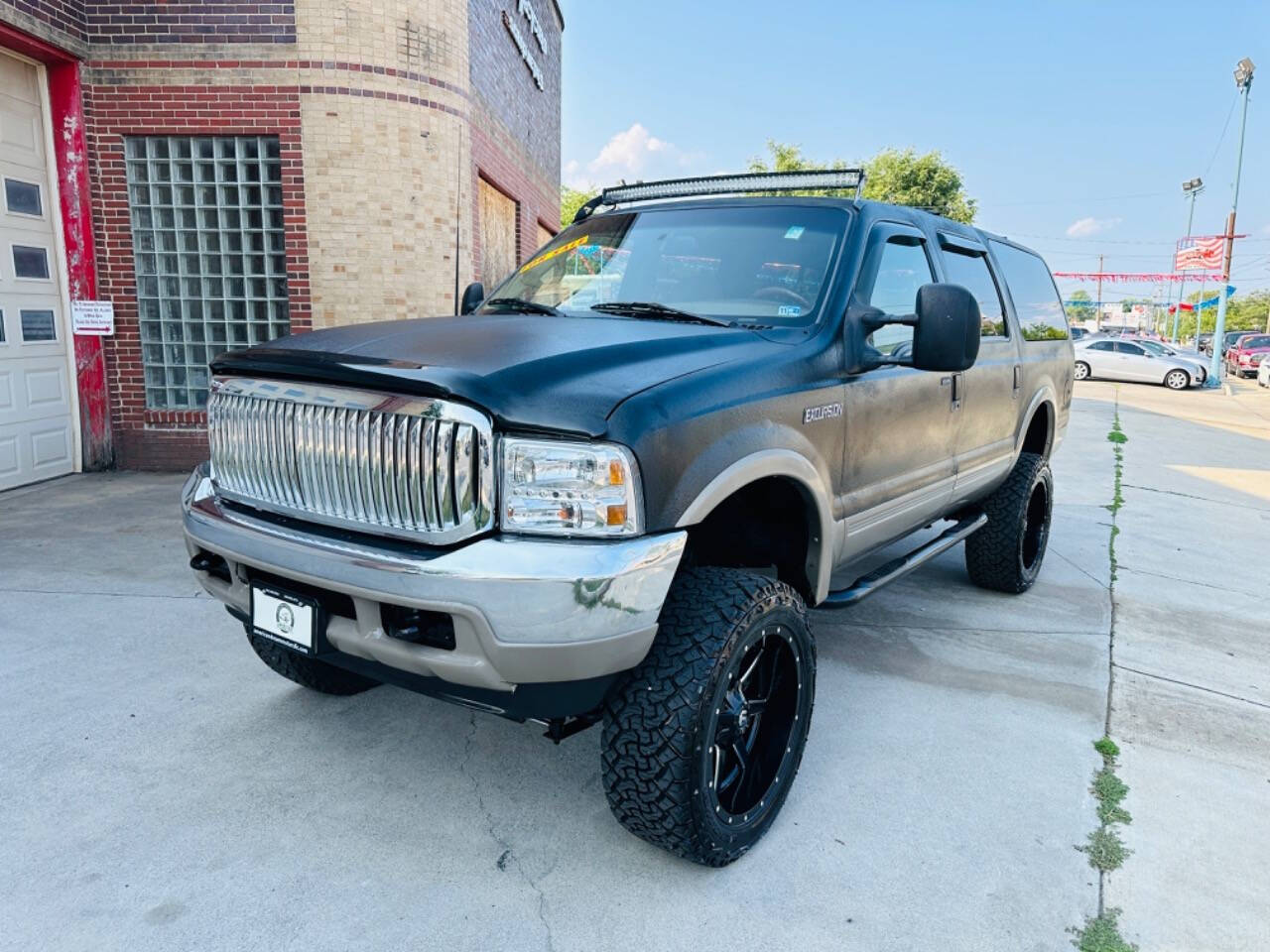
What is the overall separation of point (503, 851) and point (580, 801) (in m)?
0.36

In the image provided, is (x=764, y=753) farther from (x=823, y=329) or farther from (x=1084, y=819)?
(x=823, y=329)

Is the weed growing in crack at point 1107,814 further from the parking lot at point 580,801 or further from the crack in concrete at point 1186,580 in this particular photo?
the crack in concrete at point 1186,580

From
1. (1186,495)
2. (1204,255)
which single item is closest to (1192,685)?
(1186,495)

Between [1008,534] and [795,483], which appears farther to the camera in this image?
[1008,534]

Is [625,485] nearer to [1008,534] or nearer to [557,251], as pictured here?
[557,251]

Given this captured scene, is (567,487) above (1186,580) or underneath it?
above

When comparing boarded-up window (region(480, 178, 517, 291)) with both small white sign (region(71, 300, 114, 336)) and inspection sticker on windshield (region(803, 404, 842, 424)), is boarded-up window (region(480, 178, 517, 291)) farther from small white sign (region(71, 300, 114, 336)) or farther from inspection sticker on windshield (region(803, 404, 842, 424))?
inspection sticker on windshield (region(803, 404, 842, 424))

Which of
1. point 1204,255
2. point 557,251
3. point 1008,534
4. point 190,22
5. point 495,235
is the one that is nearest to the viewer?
point 557,251

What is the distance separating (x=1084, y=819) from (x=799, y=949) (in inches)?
48.1

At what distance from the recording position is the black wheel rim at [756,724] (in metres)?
2.65

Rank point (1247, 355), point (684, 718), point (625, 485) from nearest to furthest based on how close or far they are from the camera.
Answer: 1. point (625, 485)
2. point (684, 718)
3. point (1247, 355)

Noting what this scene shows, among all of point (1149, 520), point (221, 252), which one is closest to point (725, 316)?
point (1149, 520)

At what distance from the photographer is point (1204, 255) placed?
97.3 feet

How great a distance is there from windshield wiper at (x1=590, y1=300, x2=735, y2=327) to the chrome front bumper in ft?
3.32
